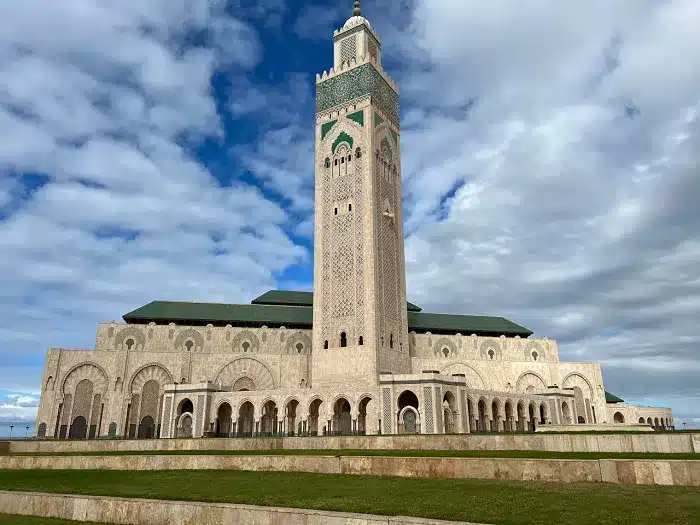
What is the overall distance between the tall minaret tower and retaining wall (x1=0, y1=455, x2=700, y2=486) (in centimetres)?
1953

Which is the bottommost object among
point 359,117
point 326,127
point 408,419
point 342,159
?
point 408,419

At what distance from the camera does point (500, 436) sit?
551 inches

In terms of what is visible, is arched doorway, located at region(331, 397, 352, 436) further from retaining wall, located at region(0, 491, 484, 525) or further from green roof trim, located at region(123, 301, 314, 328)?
retaining wall, located at region(0, 491, 484, 525)

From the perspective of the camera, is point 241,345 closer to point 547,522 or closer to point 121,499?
point 121,499

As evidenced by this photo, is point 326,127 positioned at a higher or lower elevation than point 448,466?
higher

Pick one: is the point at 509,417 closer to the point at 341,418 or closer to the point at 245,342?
the point at 341,418

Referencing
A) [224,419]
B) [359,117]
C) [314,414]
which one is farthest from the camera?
[359,117]

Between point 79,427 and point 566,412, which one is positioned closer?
point 79,427

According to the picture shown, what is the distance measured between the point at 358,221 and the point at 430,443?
22209 mm

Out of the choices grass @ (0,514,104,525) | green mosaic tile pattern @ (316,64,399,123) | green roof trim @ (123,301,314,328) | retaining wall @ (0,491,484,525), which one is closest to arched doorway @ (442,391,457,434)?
green roof trim @ (123,301,314,328)

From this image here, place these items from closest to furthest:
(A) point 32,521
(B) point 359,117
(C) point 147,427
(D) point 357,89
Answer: (A) point 32,521 → (C) point 147,427 → (B) point 359,117 → (D) point 357,89

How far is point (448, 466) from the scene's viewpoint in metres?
9.73

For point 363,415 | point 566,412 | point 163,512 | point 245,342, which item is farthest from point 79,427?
point 163,512

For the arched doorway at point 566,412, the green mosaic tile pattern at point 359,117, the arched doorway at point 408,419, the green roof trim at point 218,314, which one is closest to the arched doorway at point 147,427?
the green roof trim at point 218,314
